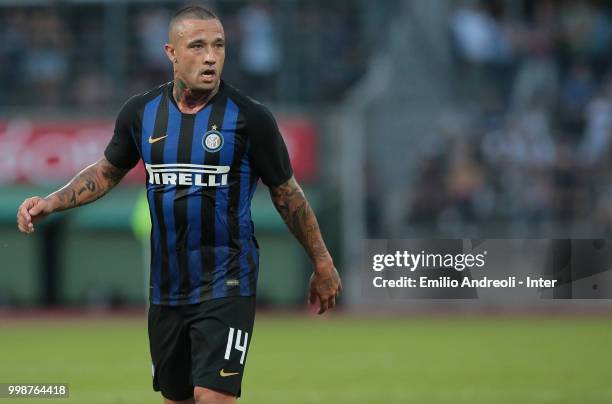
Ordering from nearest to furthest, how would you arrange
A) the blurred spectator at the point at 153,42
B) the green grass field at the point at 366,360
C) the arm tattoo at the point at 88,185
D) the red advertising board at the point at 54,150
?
the arm tattoo at the point at 88,185 < the green grass field at the point at 366,360 < the red advertising board at the point at 54,150 < the blurred spectator at the point at 153,42

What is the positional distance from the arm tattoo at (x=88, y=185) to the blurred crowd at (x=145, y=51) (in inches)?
565

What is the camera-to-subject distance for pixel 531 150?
1977 centimetres

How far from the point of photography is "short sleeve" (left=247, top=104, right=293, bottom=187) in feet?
21.3

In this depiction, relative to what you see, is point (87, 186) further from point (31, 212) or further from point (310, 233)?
point (310, 233)

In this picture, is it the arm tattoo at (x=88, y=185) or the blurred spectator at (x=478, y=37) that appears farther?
the blurred spectator at (x=478, y=37)

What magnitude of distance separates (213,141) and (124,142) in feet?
1.79

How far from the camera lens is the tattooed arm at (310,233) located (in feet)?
21.9

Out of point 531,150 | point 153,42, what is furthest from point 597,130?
point 153,42

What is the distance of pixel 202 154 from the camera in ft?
21.2

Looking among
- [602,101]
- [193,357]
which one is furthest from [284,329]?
[193,357]

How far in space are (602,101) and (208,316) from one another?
14.4 metres

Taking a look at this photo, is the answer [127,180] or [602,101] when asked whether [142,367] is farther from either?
[602,101]

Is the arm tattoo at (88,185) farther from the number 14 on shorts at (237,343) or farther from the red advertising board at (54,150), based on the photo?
the red advertising board at (54,150)

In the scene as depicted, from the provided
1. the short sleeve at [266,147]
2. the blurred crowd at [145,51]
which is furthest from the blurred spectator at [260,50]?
the short sleeve at [266,147]
